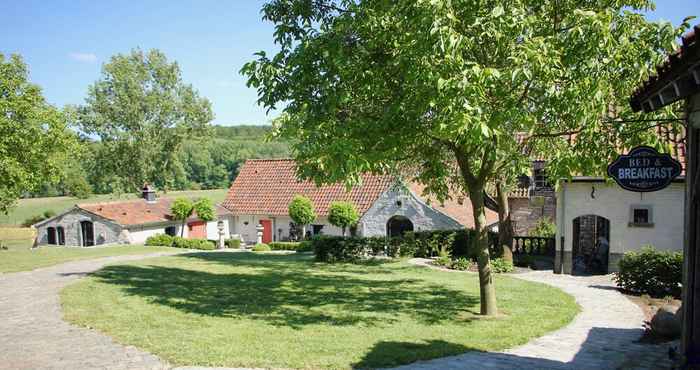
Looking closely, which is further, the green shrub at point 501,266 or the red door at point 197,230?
the red door at point 197,230

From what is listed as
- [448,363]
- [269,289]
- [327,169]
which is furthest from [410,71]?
[269,289]

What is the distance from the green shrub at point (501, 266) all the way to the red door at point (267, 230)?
18361 millimetres

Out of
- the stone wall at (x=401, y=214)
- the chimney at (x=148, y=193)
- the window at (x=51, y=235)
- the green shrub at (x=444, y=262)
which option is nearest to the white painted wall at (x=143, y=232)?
the chimney at (x=148, y=193)

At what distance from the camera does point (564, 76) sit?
1006 centimetres

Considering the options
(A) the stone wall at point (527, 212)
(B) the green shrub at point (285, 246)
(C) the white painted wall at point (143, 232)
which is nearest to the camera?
(A) the stone wall at point (527, 212)

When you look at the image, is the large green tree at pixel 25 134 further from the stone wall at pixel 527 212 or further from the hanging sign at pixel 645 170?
the stone wall at pixel 527 212

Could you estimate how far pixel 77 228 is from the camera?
38719 millimetres

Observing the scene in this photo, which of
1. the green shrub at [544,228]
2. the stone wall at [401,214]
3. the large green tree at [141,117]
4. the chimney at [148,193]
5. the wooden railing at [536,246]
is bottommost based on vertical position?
the wooden railing at [536,246]

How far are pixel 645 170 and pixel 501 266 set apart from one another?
13.3 meters

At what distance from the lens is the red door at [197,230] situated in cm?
4023

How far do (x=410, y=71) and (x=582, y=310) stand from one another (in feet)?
25.2

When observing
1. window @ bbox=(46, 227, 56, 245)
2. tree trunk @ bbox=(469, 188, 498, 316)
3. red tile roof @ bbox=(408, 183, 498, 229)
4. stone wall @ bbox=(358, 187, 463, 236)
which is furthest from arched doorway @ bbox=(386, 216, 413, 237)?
window @ bbox=(46, 227, 56, 245)

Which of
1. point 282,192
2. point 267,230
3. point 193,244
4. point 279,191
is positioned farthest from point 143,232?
point 282,192

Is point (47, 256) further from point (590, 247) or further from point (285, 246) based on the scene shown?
point (590, 247)
